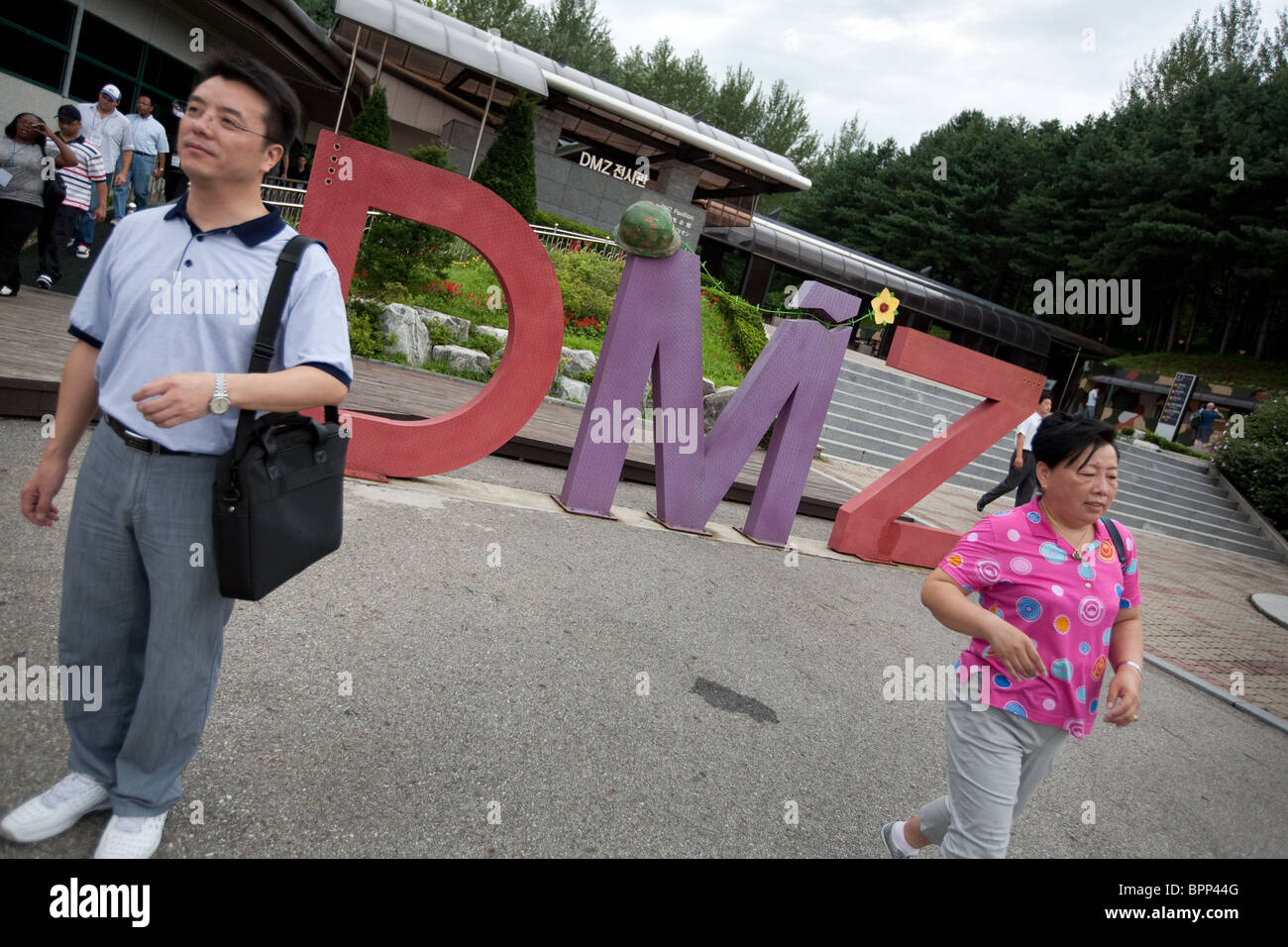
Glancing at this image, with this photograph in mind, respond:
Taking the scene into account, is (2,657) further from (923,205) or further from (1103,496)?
(923,205)

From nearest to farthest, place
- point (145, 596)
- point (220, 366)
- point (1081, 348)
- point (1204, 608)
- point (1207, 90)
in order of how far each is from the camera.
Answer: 1. point (220, 366)
2. point (145, 596)
3. point (1204, 608)
4. point (1207, 90)
5. point (1081, 348)

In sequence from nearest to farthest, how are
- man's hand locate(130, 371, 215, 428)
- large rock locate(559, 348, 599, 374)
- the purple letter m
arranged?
1. man's hand locate(130, 371, 215, 428)
2. the purple letter m
3. large rock locate(559, 348, 599, 374)

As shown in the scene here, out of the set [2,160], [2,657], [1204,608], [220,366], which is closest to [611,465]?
[2,657]

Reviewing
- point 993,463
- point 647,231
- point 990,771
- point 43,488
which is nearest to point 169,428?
point 43,488

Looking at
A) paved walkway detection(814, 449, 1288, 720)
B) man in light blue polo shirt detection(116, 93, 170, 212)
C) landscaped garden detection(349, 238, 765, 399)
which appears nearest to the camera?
paved walkway detection(814, 449, 1288, 720)

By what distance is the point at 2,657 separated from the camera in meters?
2.93

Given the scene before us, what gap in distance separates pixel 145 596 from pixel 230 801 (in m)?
0.76

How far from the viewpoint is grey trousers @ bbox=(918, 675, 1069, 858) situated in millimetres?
2465

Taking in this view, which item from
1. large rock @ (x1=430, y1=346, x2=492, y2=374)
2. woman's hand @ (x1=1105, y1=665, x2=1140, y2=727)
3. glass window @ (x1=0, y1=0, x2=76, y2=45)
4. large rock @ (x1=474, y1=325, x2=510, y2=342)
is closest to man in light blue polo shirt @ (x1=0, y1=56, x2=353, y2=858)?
woman's hand @ (x1=1105, y1=665, x2=1140, y2=727)

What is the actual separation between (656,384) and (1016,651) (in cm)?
459

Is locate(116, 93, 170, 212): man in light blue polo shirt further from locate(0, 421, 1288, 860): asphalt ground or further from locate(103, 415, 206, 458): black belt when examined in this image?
locate(103, 415, 206, 458): black belt

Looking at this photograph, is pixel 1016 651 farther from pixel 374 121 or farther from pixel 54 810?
pixel 374 121

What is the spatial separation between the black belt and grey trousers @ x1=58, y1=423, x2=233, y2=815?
0.01 m

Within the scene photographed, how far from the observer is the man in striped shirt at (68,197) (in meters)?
8.62
